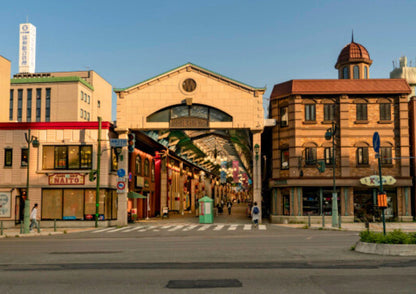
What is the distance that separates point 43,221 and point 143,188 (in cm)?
1237

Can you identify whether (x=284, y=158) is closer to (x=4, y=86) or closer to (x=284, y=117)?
(x=284, y=117)

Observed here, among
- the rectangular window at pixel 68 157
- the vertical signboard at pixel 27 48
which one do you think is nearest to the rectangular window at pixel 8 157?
the rectangular window at pixel 68 157

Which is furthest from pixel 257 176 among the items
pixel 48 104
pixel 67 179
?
pixel 48 104

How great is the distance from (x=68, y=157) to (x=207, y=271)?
27263mm

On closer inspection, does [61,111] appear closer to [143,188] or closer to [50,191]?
[143,188]

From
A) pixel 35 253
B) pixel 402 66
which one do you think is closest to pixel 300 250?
pixel 35 253

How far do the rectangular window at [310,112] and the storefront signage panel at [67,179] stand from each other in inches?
751

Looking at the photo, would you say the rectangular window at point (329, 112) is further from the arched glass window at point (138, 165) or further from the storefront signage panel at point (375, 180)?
the arched glass window at point (138, 165)

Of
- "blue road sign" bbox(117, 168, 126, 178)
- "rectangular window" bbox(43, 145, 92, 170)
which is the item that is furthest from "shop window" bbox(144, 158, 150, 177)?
"rectangular window" bbox(43, 145, 92, 170)

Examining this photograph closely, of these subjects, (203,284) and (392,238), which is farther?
(392,238)

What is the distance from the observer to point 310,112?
38844mm

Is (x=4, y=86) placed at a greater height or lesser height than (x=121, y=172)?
greater

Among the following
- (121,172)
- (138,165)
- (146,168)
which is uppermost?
(138,165)

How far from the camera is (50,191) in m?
37.2
